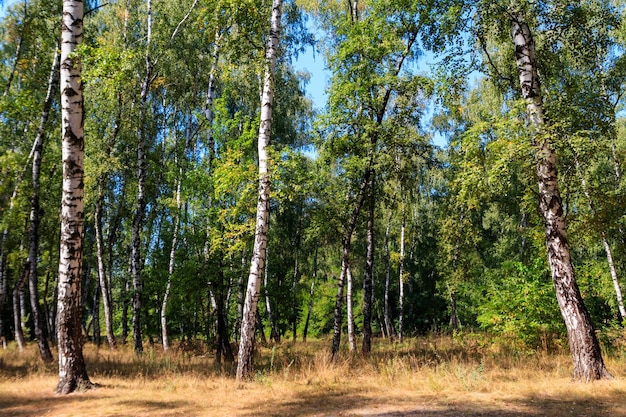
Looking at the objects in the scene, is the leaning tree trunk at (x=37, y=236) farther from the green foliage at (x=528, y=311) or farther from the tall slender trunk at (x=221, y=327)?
the green foliage at (x=528, y=311)

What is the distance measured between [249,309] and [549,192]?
6282mm

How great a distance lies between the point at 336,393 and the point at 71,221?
5.47 meters

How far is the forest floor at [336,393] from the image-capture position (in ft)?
17.8

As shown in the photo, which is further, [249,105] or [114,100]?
[249,105]

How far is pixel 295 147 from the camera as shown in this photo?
23328 mm

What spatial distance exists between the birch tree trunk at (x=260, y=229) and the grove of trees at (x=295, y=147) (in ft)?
0.12

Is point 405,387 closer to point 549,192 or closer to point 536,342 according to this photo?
point 549,192

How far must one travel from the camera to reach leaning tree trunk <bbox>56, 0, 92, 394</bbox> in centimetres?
695

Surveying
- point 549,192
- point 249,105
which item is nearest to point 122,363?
point 549,192

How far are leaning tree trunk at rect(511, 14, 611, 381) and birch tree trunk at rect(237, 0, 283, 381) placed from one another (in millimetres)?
4957

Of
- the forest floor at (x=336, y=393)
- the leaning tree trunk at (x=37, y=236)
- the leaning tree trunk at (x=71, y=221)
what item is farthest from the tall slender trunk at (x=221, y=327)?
the leaning tree trunk at (x=71, y=221)

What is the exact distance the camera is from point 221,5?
8.89 meters

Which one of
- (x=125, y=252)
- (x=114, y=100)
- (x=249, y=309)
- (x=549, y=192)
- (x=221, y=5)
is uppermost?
(x=114, y=100)

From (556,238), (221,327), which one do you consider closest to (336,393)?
(556,238)
